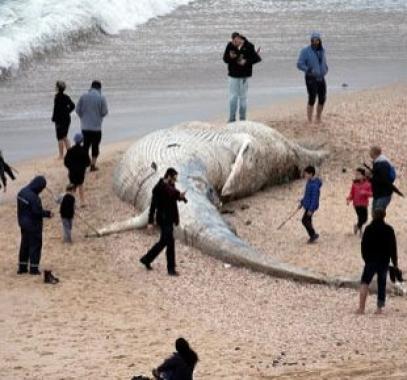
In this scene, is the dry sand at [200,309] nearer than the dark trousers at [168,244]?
Yes

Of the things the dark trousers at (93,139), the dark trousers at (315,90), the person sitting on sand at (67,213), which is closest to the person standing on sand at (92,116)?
the dark trousers at (93,139)

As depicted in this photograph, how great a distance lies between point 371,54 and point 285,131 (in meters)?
9.91

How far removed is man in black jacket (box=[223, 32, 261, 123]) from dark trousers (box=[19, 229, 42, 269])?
Result: 7361 millimetres

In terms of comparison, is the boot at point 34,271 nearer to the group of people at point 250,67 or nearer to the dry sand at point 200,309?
the dry sand at point 200,309

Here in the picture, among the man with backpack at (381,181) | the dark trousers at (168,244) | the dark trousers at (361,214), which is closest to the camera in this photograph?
the dark trousers at (168,244)

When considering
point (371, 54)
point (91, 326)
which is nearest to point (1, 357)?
point (91, 326)

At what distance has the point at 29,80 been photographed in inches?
1271

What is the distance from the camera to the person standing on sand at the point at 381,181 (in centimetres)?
1897

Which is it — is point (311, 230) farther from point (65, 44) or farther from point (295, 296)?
point (65, 44)

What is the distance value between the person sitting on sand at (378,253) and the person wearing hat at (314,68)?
8.55 m

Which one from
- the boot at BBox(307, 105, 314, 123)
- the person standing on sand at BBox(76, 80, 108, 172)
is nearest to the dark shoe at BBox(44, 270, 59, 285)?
the person standing on sand at BBox(76, 80, 108, 172)

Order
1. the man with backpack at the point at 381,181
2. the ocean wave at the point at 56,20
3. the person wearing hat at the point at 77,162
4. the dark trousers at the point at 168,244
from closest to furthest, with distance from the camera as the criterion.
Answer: the dark trousers at the point at 168,244 < the man with backpack at the point at 381,181 < the person wearing hat at the point at 77,162 < the ocean wave at the point at 56,20

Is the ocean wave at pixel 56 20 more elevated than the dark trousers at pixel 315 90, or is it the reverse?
the dark trousers at pixel 315 90

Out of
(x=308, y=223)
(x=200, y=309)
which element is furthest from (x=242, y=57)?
(x=200, y=309)
